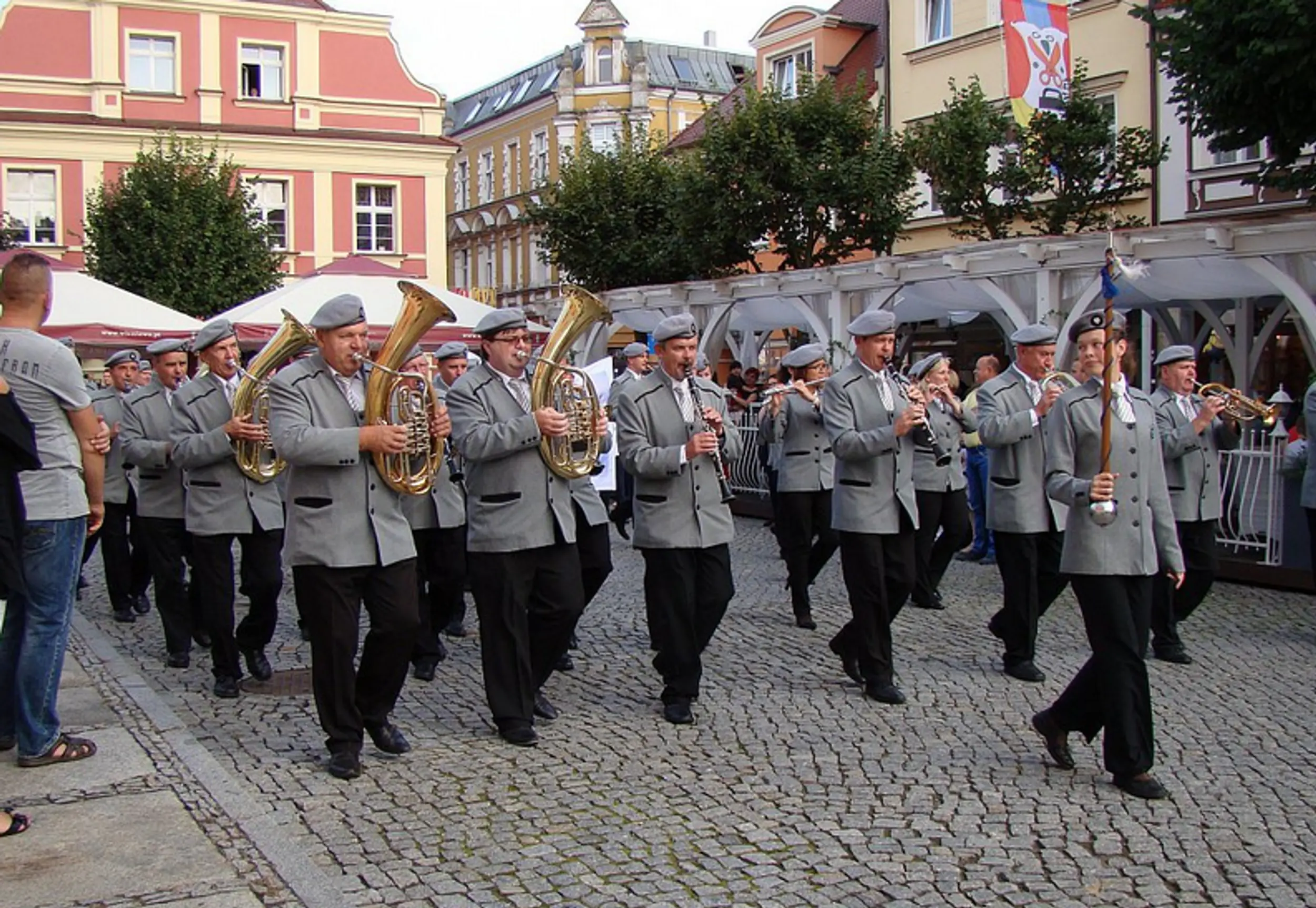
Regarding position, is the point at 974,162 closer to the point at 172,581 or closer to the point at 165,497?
the point at 165,497

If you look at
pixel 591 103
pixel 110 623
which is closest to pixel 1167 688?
pixel 110 623

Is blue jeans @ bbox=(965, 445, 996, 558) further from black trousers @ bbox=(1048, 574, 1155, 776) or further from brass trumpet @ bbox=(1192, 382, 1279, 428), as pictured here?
black trousers @ bbox=(1048, 574, 1155, 776)

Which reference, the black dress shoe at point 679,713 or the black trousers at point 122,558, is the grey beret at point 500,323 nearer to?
the black dress shoe at point 679,713

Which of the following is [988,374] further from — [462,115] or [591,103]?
[462,115]

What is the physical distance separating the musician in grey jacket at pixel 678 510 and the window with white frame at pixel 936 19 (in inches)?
905

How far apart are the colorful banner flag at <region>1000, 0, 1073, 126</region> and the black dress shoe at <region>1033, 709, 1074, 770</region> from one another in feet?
48.9

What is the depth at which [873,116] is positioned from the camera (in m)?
24.6

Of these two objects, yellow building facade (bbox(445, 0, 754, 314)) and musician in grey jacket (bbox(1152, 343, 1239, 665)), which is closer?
musician in grey jacket (bbox(1152, 343, 1239, 665))

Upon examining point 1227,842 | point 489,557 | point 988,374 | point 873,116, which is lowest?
point 1227,842

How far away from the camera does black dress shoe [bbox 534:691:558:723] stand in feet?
23.9

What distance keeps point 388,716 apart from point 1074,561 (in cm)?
336

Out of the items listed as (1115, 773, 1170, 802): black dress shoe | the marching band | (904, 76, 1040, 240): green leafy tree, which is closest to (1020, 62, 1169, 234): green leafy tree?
(904, 76, 1040, 240): green leafy tree

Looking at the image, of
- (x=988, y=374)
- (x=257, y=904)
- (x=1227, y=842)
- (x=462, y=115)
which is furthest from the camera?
(x=462, y=115)

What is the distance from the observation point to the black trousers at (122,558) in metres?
10.6
